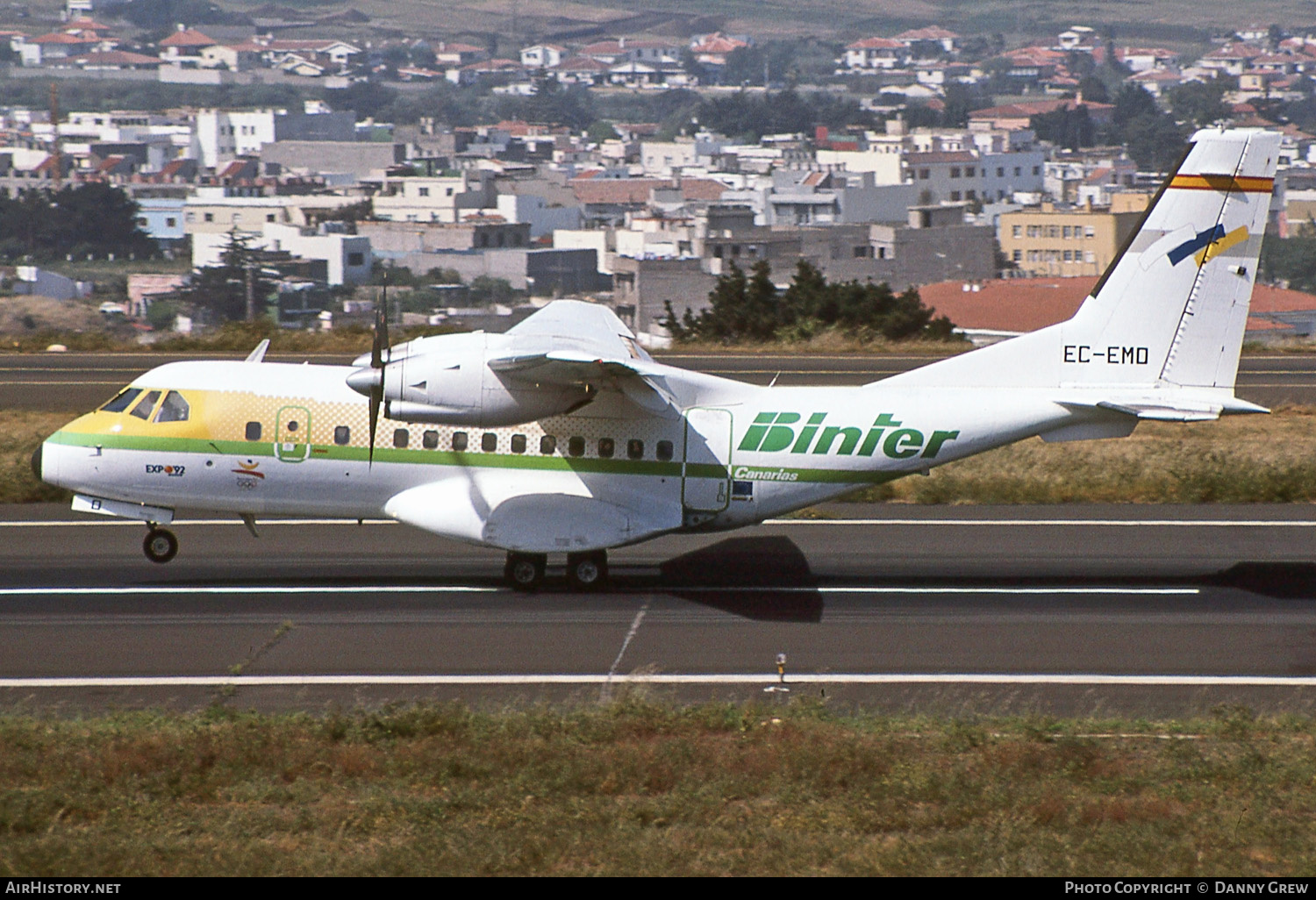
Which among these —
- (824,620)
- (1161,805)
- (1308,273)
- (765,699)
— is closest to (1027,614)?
(824,620)

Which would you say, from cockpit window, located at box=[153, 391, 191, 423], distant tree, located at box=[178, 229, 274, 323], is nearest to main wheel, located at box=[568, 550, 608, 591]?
cockpit window, located at box=[153, 391, 191, 423]

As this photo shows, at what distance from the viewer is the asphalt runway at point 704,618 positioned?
55.9 feet

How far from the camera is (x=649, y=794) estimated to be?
13500 millimetres

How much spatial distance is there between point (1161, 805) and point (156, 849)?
8313mm

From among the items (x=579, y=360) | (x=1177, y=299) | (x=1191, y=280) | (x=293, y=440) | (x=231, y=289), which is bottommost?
(x=231, y=289)

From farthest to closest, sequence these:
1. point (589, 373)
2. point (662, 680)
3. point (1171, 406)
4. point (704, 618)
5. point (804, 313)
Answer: point (804, 313) → point (1171, 406) → point (704, 618) → point (589, 373) → point (662, 680)

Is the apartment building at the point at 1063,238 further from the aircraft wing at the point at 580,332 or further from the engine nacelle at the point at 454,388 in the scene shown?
the engine nacelle at the point at 454,388

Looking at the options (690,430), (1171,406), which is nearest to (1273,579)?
(1171,406)

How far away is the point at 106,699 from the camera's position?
651 inches

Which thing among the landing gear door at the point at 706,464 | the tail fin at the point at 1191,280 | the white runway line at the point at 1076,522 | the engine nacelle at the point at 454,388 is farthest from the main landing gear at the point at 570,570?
the tail fin at the point at 1191,280

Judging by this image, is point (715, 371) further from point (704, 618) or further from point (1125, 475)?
point (704, 618)

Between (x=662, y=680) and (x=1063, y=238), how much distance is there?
13712cm

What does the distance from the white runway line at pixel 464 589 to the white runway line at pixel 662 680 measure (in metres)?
3.45
